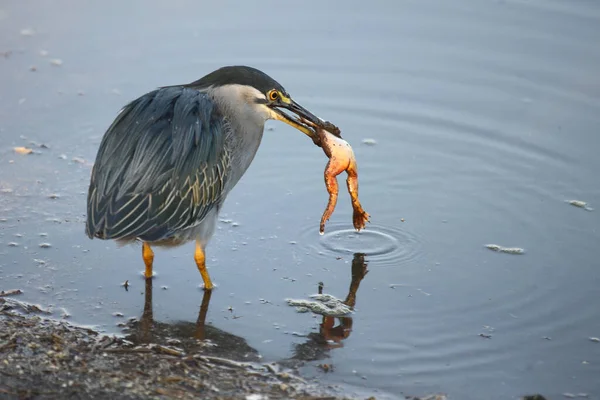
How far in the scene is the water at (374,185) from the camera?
5.92 meters

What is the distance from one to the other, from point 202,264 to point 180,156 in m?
0.77

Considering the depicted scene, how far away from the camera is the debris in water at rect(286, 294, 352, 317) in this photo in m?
6.13

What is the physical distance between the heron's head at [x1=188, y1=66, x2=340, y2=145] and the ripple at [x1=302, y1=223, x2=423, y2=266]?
2.91 feet

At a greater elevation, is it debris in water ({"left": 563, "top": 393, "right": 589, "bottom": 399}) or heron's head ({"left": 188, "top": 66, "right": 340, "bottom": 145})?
heron's head ({"left": 188, "top": 66, "right": 340, "bottom": 145})

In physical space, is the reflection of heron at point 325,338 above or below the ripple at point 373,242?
below

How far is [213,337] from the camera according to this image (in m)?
5.86

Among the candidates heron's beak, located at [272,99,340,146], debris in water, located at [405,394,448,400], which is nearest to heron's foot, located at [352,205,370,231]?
heron's beak, located at [272,99,340,146]

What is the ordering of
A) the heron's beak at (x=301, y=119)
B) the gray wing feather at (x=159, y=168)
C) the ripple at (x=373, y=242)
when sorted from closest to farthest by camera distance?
1. the gray wing feather at (x=159, y=168)
2. the heron's beak at (x=301, y=119)
3. the ripple at (x=373, y=242)

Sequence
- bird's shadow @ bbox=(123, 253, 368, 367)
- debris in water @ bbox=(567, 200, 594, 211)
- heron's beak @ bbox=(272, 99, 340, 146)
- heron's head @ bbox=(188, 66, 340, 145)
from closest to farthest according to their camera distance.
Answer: bird's shadow @ bbox=(123, 253, 368, 367), heron's head @ bbox=(188, 66, 340, 145), heron's beak @ bbox=(272, 99, 340, 146), debris in water @ bbox=(567, 200, 594, 211)

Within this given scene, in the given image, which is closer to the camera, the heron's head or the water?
the water

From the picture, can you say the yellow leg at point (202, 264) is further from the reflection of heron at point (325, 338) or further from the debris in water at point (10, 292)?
the debris in water at point (10, 292)

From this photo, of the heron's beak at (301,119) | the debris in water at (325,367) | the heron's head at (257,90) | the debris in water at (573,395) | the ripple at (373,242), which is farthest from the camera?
the ripple at (373,242)

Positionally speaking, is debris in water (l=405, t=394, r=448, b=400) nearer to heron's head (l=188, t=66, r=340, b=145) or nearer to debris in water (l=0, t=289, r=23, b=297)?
heron's head (l=188, t=66, r=340, b=145)

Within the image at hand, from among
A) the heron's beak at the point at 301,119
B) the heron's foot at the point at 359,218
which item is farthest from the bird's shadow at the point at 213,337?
the heron's beak at the point at 301,119
